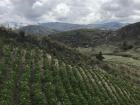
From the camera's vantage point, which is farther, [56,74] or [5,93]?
[56,74]

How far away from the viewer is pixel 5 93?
3738 cm

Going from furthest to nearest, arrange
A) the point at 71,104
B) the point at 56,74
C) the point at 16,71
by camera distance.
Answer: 1. the point at 56,74
2. the point at 16,71
3. the point at 71,104

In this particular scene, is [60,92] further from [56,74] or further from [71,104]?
[56,74]

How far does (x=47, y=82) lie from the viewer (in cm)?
4559

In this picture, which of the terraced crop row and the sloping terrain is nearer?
the terraced crop row

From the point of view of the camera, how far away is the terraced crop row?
38.9 m

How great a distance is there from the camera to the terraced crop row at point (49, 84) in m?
38.9

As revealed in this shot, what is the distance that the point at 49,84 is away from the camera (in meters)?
44.7

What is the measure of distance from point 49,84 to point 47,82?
996 millimetres

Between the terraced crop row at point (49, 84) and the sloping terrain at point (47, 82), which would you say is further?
the sloping terrain at point (47, 82)

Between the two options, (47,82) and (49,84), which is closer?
(49,84)

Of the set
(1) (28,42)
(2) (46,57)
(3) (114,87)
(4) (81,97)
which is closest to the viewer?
(4) (81,97)

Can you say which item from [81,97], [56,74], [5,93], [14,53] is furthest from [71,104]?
[14,53]

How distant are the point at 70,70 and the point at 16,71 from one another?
468 inches
